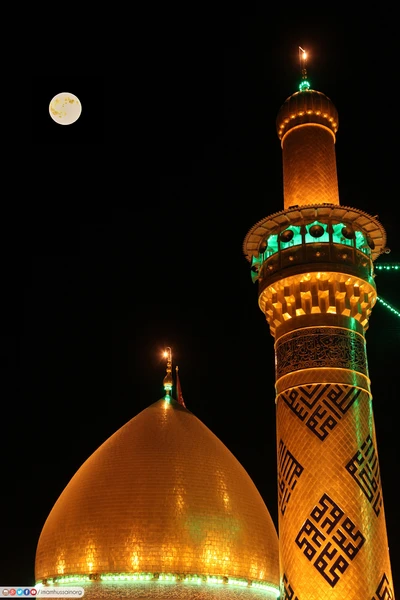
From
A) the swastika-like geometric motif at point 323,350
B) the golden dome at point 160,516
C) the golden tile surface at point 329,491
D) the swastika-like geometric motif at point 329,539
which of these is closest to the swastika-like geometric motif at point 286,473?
the golden tile surface at point 329,491

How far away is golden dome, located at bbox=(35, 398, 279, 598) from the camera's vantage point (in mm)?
10742

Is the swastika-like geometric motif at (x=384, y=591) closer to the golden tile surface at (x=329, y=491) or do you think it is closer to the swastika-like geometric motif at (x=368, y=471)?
the golden tile surface at (x=329, y=491)

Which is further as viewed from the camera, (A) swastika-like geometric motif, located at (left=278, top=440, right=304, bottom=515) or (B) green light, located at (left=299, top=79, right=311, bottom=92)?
(B) green light, located at (left=299, top=79, right=311, bottom=92)

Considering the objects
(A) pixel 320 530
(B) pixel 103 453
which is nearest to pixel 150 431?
(B) pixel 103 453

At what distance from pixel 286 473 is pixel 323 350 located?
1590 millimetres

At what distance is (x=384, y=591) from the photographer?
27.8 ft

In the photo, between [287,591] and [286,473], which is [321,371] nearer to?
[286,473]

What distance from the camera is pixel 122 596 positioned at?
1047cm

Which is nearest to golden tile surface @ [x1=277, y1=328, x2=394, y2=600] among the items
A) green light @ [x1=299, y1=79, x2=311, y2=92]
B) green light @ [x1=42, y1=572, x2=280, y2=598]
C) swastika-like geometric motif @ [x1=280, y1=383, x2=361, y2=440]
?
swastika-like geometric motif @ [x1=280, y1=383, x2=361, y2=440]

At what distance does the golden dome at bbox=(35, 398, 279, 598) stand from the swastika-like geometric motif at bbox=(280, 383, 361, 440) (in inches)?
108

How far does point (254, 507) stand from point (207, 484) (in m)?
0.90

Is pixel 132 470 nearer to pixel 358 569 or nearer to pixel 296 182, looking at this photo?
pixel 358 569

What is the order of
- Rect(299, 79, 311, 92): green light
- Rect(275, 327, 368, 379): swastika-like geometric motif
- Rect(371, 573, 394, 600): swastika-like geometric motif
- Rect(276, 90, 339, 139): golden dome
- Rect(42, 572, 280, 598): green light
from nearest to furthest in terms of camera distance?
Rect(371, 573, 394, 600): swastika-like geometric motif < Rect(275, 327, 368, 379): swastika-like geometric motif < Rect(42, 572, 280, 598): green light < Rect(276, 90, 339, 139): golden dome < Rect(299, 79, 311, 92): green light

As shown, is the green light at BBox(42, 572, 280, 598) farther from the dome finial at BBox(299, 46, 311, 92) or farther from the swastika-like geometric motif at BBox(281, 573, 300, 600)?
the dome finial at BBox(299, 46, 311, 92)
